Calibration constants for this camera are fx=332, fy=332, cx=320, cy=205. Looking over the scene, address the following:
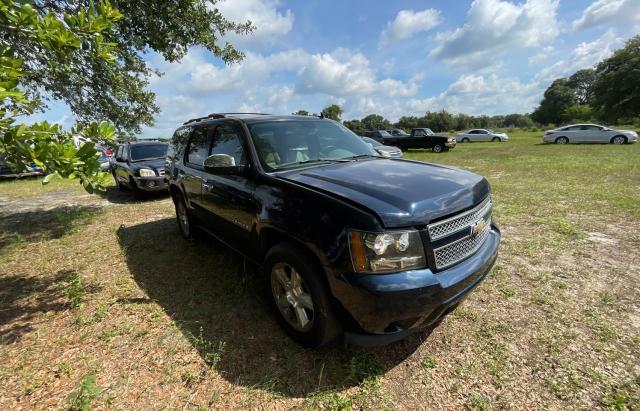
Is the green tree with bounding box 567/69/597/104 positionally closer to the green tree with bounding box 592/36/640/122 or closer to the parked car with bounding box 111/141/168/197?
the green tree with bounding box 592/36/640/122

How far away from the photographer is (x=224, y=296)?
11.5 feet

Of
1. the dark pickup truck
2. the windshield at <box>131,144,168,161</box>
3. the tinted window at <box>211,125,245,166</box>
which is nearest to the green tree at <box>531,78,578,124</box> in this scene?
the dark pickup truck

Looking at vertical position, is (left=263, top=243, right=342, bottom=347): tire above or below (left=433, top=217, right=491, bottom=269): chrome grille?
below

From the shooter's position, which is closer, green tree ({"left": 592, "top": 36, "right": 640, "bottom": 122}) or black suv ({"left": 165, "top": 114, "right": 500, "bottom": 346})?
black suv ({"left": 165, "top": 114, "right": 500, "bottom": 346})

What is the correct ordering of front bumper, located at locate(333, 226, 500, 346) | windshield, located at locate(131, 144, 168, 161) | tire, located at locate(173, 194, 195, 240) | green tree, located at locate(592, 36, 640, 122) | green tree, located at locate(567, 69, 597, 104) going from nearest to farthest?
front bumper, located at locate(333, 226, 500, 346), tire, located at locate(173, 194, 195, 240), windshield, located at locate(131, 144, 168, 161), green tree, located at locate(592, 36, 640, 122), green tree, located at locate(567, 69, 597, 104)

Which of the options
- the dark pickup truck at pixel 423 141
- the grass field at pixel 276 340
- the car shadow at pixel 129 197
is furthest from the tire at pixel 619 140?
the car shadow at pixel 129 197

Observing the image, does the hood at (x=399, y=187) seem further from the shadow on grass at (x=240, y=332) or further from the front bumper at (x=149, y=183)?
the front bumper at (x=149, y=183)

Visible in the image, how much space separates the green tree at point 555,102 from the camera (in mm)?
73125

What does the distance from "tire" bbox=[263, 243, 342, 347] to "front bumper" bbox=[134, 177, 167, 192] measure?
22.8 ft

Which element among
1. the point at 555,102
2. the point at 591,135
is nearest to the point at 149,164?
the point at 591,135

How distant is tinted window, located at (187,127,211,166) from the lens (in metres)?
4.11

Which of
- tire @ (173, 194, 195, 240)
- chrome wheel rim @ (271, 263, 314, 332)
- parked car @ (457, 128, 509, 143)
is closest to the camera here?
chrome wheel rim @ (271, 263, 314, 332)

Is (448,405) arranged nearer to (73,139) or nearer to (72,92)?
(73,139)

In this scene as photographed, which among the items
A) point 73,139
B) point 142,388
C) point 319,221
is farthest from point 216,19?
point 142,388
